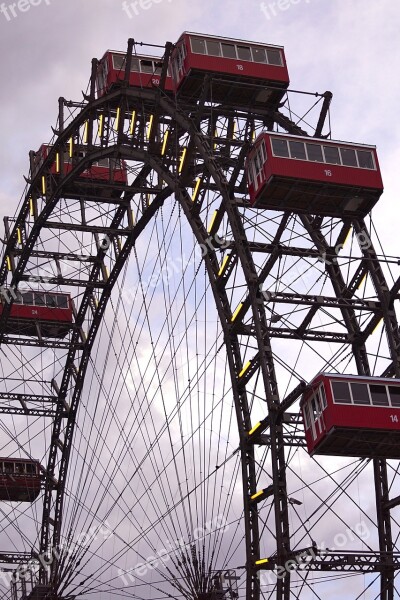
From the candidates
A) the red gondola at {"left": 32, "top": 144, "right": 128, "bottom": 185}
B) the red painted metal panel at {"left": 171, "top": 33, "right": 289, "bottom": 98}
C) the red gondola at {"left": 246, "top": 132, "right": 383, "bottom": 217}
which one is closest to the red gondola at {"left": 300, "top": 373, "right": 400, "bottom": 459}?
the red gondola at {"left": 246, "top": 132, "right": 383, "bottom": 217}

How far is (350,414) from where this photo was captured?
4716 cm

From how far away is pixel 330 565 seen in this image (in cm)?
4828

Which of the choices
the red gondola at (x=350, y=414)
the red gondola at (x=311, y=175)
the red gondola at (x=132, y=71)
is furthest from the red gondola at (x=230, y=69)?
the red gondola at (x=350, y=414)

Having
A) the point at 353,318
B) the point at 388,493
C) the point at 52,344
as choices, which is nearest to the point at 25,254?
the point at 52,344

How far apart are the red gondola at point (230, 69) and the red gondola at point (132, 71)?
477cm

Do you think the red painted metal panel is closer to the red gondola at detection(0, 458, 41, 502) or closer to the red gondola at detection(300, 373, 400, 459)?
the red gondola at detection(300, 373, 400, 459)

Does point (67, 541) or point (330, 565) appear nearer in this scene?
point (330, 565)

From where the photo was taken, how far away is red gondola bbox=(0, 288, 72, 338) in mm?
82375

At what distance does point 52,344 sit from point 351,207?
117ft

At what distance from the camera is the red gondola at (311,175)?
170 ft

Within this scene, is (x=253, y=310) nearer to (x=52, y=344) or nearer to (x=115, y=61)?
(x=115, y=61)

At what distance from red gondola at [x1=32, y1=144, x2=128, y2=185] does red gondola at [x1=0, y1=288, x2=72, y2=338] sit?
11585mm

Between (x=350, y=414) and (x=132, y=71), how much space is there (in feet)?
82.6

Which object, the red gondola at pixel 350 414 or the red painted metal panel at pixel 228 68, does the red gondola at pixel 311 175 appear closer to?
the red painted metal panel at pixel 228 68
